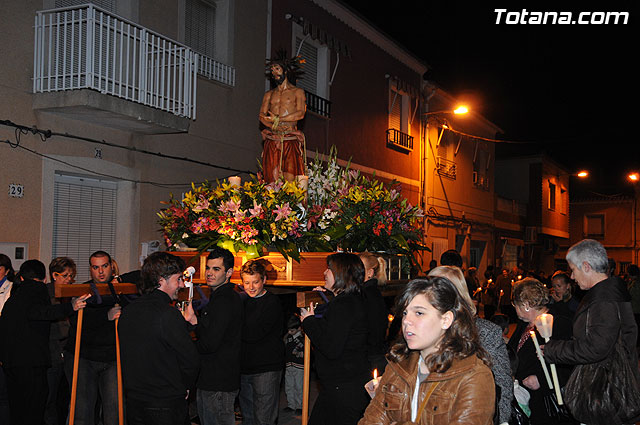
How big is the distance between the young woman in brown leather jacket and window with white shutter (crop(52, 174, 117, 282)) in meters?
7.60

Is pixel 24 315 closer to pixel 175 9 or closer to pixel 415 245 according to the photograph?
pixel 415 245

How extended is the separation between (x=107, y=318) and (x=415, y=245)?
401 cm

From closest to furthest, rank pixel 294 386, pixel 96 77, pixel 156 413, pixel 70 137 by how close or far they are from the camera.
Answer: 1. pixel 156 413
2. pixel 294 386
3. pixel 70 137
4. pixel 96 77

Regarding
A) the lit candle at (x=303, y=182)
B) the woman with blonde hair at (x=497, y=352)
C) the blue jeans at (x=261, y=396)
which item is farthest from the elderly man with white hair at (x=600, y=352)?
the lit candle at (x=303, y=182)

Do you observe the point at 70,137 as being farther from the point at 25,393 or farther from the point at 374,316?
the point at 374,316

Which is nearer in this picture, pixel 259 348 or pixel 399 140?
pixel 259 348

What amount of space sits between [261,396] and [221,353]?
845 mm

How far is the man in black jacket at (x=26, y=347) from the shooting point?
6.01 metres

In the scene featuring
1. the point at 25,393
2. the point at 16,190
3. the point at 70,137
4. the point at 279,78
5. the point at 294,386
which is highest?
the point at 279,78

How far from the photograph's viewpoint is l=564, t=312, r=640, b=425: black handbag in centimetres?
426

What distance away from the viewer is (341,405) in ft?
15.5

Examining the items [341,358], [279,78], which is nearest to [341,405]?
[341,358]

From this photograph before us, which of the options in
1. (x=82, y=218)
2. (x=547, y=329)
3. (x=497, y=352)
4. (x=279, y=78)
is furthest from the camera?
(x=82, y=218)

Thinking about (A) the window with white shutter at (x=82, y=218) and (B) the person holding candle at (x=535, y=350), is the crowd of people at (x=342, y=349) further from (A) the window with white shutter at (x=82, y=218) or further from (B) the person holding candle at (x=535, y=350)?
(A) the window with white shutter at (x=82, y=218)
